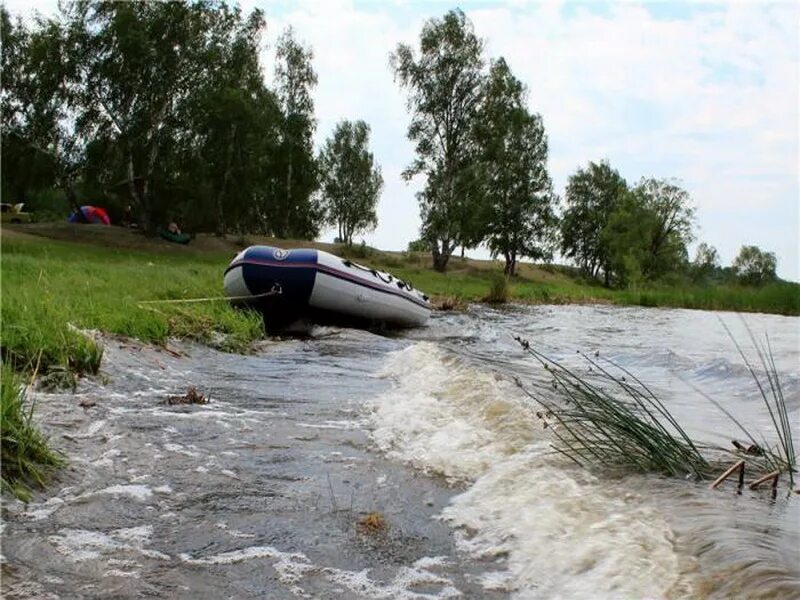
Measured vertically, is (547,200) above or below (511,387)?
above

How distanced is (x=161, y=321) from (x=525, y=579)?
607cm

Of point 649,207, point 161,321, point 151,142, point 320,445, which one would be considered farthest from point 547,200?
point 320,445

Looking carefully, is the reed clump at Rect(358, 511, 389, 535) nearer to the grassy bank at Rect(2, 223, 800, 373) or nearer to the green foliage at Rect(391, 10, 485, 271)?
the grassy bank at Rect(2, 223, 800, 373)

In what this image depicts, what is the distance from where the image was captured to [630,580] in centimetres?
251

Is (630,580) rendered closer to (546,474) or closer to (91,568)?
(546,474)

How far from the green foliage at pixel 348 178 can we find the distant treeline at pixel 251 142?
0.37 ft

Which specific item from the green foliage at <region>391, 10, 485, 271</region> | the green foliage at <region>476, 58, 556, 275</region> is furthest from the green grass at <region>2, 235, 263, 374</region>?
the green foliage at <region>476, 58, 556, 275</region>

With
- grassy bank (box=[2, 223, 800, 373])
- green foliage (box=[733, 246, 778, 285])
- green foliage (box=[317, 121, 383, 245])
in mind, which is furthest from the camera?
green foliage (box=[733, 246, 778, 285])

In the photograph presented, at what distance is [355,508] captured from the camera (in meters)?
3.29

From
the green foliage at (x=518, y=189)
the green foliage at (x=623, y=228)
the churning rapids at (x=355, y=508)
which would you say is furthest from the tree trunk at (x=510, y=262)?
the churning rapids at (x=355, y=508)

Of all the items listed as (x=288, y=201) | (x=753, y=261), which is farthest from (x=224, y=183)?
(x=753, y=261)

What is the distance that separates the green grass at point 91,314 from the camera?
5.11 m

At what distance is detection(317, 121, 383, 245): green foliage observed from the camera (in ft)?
171

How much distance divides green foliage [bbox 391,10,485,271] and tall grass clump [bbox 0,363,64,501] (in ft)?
107
